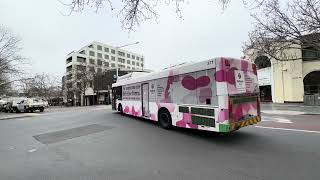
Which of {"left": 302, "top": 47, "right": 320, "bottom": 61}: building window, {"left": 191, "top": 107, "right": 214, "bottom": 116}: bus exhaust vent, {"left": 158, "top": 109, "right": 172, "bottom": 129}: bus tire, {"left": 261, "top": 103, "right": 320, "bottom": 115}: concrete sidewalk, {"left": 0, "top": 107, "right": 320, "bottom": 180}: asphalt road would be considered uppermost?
{"left": 302, "top": 47, "right": 320, "bottom": 61}: building window

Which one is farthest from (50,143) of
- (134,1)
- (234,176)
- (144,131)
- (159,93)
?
(234,176)

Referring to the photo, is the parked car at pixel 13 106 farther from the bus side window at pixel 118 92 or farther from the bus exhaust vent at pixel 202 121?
the bus exhaust vent at pixel 202 121

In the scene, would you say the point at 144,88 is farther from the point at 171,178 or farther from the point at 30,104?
the point at 30,104

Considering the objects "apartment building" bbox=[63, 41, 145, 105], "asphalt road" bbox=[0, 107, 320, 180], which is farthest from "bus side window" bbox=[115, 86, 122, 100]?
"apartment building" bbox=[63, 41, 145, 105]

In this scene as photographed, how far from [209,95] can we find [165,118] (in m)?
3.44

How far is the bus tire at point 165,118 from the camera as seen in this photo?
37.0 ft

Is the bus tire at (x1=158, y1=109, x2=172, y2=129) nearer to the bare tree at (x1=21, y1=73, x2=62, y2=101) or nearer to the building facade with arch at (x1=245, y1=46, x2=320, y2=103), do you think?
the building facade with arch at (x1=245, y1=46, x2=320, y2=103)

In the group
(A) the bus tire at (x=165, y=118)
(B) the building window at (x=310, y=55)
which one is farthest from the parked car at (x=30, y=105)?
(B) the building window at (x=310, y=55)

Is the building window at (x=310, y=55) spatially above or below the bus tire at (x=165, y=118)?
above

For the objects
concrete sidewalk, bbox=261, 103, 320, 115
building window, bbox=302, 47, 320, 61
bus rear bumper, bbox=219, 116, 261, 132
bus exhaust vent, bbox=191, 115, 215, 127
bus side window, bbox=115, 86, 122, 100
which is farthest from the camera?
building window, bbox=302, 47, 320, 61

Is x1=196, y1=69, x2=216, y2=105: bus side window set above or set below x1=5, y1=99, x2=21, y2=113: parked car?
above

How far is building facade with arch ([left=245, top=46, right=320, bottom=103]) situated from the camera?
29500 millimetres

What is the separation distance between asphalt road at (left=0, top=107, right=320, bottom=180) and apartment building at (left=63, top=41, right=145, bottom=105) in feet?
104

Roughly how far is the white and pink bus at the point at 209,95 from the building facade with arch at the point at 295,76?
20.0 meters
